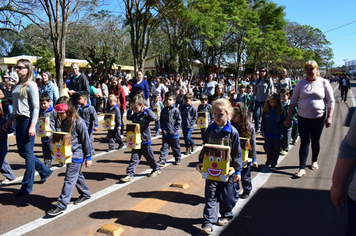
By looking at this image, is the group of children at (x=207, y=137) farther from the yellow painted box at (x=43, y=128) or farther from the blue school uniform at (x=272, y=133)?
the yellow painted box at (x=43, y=128)

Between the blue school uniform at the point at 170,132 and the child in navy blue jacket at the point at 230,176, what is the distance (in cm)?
279

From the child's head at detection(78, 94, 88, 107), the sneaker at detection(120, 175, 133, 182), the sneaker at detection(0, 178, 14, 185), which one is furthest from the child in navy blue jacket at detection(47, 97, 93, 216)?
the child's head at detection(78, 94, 88, 107)

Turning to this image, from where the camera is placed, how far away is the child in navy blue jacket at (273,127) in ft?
19.6

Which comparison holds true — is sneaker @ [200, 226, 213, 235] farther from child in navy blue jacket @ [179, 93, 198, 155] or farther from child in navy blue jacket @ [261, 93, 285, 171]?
child in navy blue jacket @ [179, 93, 198, 155]

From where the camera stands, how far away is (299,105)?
18.0 feet

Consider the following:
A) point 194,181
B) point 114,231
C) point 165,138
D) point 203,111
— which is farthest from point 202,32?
point 114,231

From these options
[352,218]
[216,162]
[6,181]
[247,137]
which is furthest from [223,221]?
[6,181]

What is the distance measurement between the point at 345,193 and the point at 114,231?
2495 millimetres

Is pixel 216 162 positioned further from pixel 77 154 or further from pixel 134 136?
pixel 134 136

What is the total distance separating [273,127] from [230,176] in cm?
280

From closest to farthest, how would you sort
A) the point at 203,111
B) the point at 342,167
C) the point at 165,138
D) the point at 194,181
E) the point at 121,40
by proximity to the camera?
the point at 342,167 < the point at 194,181 < the point at 165,138 < the point at 203,111 < the point at 121,40

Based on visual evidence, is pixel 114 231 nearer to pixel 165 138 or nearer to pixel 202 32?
pixel 165 138

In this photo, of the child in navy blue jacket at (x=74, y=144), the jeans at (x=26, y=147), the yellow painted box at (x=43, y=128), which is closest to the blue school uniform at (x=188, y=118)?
the yellow painted box at (x=43, y=128)

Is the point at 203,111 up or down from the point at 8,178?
up
